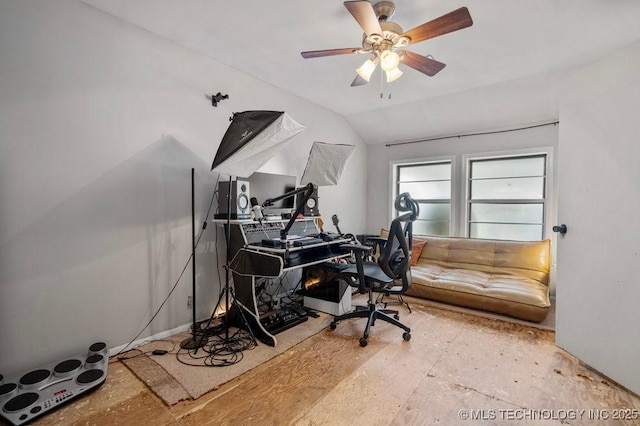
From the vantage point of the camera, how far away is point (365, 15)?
67.7 inches

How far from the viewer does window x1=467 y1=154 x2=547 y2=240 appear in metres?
3.89

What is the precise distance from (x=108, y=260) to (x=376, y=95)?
3315 mm

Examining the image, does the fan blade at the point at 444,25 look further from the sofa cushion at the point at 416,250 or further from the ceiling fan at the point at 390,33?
the sofa cushion at the point at 416,250

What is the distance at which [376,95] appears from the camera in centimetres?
378

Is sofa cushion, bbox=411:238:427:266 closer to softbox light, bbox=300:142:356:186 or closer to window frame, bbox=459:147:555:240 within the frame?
window frame, bbox=459:147:555:240

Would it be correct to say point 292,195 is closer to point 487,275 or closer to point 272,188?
point 272,188

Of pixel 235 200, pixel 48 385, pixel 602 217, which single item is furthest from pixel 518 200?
pixel 48 385

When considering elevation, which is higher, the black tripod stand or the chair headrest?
the chair headrest

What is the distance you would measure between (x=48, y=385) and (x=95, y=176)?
1.34 meters

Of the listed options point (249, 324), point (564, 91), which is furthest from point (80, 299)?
point (564, 91)

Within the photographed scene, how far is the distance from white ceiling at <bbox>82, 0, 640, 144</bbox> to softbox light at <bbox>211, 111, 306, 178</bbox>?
71 cm

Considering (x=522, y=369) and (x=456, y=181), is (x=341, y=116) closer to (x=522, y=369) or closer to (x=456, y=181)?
(x=456, y=181)

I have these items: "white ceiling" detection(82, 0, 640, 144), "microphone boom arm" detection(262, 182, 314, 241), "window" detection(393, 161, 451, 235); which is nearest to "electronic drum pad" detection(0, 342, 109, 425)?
"microphone boom arm" detection(262, 182, 314, 241)

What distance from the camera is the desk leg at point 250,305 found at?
2.45m
